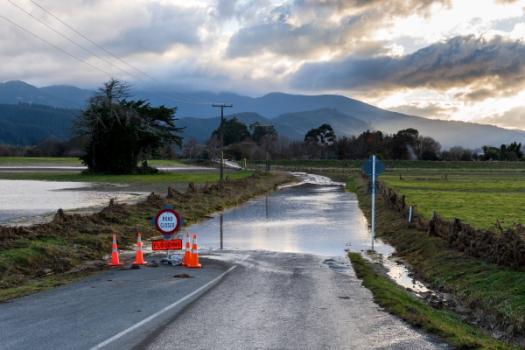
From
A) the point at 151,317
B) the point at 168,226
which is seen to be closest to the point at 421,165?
the point at 168,226

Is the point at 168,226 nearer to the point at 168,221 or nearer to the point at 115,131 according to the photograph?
the point at 168,221

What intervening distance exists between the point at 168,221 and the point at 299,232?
11.5 meters

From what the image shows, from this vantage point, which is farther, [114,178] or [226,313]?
[114,178]

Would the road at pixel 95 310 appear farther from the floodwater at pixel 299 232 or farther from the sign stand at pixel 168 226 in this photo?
the floodwater at pixel 299 232

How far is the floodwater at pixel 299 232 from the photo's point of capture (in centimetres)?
2128

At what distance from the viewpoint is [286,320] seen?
953cm

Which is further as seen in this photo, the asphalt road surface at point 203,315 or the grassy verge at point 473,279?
the grassy verge at point 473,279

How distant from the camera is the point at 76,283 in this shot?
13.2m

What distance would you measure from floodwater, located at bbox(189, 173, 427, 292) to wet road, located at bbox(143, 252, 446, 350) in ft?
12.5

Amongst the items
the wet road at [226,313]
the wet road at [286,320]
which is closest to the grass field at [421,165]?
the wet road at [226,313]

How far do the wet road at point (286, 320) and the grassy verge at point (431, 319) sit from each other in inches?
9.2

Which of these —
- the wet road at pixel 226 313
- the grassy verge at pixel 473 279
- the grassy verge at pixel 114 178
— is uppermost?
the wet road at pixel 226 313

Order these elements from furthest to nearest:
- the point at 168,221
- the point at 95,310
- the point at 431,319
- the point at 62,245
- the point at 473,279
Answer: the point at 62,245
the point at 168,221
the point at 473,279
the point at 95,310
the point at 431,319

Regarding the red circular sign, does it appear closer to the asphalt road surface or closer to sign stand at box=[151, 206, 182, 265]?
sign stand at box=[151, 206, 182, 265]
